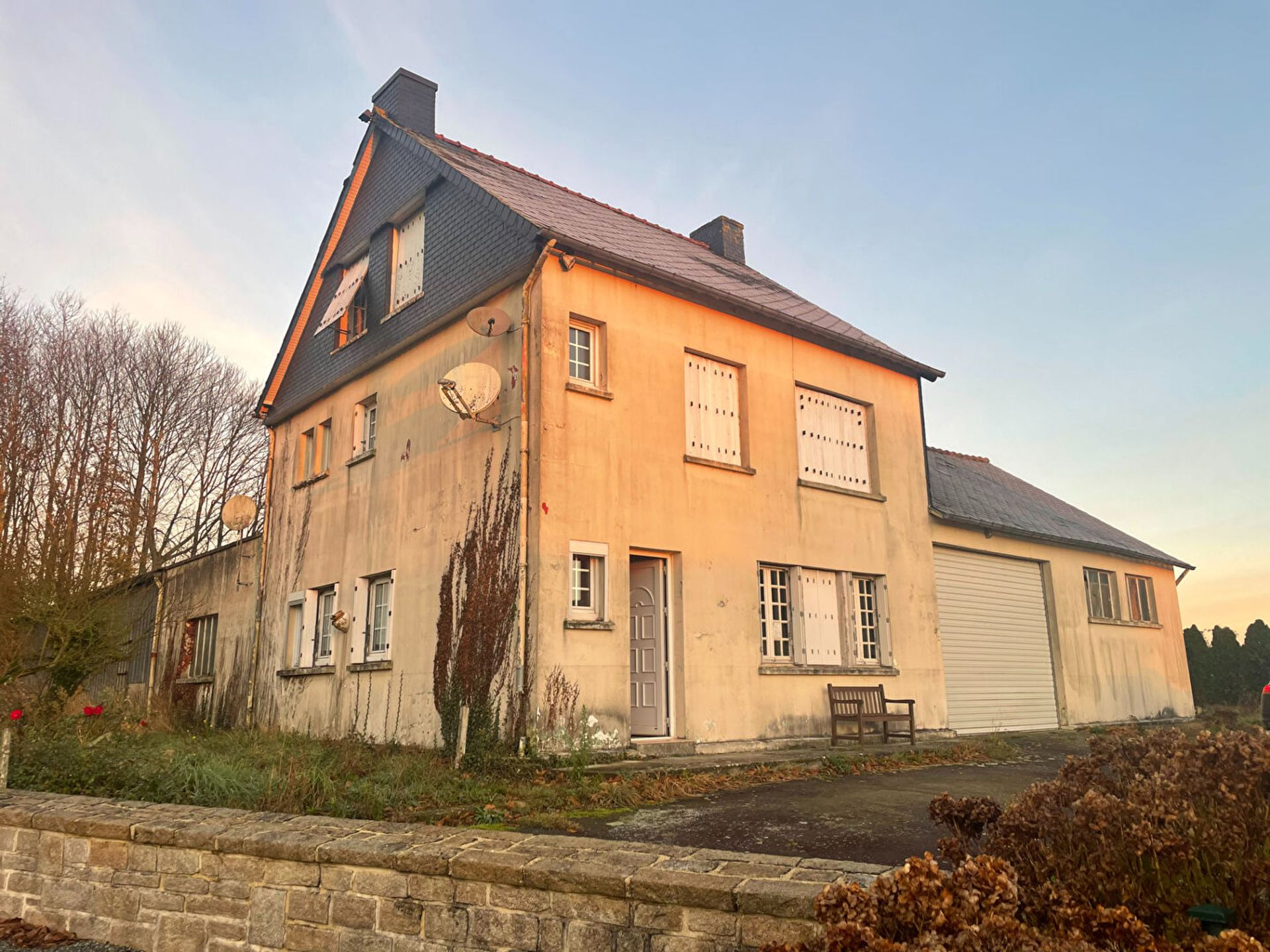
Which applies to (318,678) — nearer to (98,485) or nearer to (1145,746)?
(98,485)

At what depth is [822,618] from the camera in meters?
13.0

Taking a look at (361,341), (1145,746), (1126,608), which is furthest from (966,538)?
(1145,746)

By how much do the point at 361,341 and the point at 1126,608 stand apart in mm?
16316

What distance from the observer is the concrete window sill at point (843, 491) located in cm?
1312

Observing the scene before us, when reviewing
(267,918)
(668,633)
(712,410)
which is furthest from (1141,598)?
(267,918)

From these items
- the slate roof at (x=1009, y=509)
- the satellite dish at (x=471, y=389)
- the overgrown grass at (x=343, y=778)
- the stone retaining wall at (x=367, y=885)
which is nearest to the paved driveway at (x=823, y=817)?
the overgrown grass at (x=343, y=778)

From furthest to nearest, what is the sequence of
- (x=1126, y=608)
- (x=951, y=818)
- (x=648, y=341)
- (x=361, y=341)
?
(x=1126, y=608)
(x=361, y=341)
(x=648, y=341)
(x=951, y=818)

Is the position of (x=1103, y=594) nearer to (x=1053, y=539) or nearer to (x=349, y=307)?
(x=1053, y=539)

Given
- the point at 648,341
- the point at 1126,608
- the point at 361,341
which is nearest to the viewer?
the point at 648,341

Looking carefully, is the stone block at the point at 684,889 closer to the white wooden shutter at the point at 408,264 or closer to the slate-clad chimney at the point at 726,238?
the white wooden shutter at the point at 408,264

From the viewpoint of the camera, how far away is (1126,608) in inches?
777

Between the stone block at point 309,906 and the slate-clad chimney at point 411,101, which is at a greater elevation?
the slate-clad chimney at point 411,101

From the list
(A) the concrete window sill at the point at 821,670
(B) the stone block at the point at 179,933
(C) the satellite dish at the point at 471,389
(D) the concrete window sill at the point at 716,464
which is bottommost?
(B) the stone block at the point at 179,933

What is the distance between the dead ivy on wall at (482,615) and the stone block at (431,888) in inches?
212
